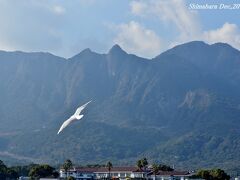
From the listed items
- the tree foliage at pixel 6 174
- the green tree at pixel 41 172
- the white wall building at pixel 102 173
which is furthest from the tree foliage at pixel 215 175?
the tree foliage at pixel 6 174

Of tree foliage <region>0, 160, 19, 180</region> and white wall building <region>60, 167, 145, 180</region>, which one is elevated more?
white wall building <region>60, 167, 145, 180</region>

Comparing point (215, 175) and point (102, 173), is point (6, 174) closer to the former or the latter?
point (102, 173)

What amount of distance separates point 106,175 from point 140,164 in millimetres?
26926

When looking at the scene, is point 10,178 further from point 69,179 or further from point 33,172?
point 69,179

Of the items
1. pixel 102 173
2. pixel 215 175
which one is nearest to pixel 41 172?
pixel 102 173

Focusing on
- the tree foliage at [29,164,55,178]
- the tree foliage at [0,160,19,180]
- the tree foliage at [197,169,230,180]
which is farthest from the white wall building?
the tree foliage at [197,169,230,180]

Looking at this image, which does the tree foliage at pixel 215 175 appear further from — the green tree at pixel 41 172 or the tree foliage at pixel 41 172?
the green tree at pixel 41 172

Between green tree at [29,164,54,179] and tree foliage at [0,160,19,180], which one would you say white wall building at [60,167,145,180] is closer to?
tree foliage at [0,160,19,180]

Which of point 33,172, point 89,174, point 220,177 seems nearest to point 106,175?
point 89,174

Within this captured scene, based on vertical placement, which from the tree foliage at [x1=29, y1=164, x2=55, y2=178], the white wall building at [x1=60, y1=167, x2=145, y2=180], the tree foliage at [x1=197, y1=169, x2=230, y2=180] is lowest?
the tree foliage at [x1=197, y1=169, x2=230, y2=180]

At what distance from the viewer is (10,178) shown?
165 meters

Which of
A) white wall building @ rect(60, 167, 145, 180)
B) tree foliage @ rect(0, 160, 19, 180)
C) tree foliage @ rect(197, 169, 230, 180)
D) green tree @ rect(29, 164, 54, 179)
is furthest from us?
white wall building @ rect(60, 167, 145, 180)

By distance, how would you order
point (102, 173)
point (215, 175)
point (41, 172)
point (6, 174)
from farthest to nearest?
point (102, 173) < point (6, 174) < point (41, 172) < point (215, 175)

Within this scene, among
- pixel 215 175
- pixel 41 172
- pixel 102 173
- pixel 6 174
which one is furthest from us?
pixel 102 173
